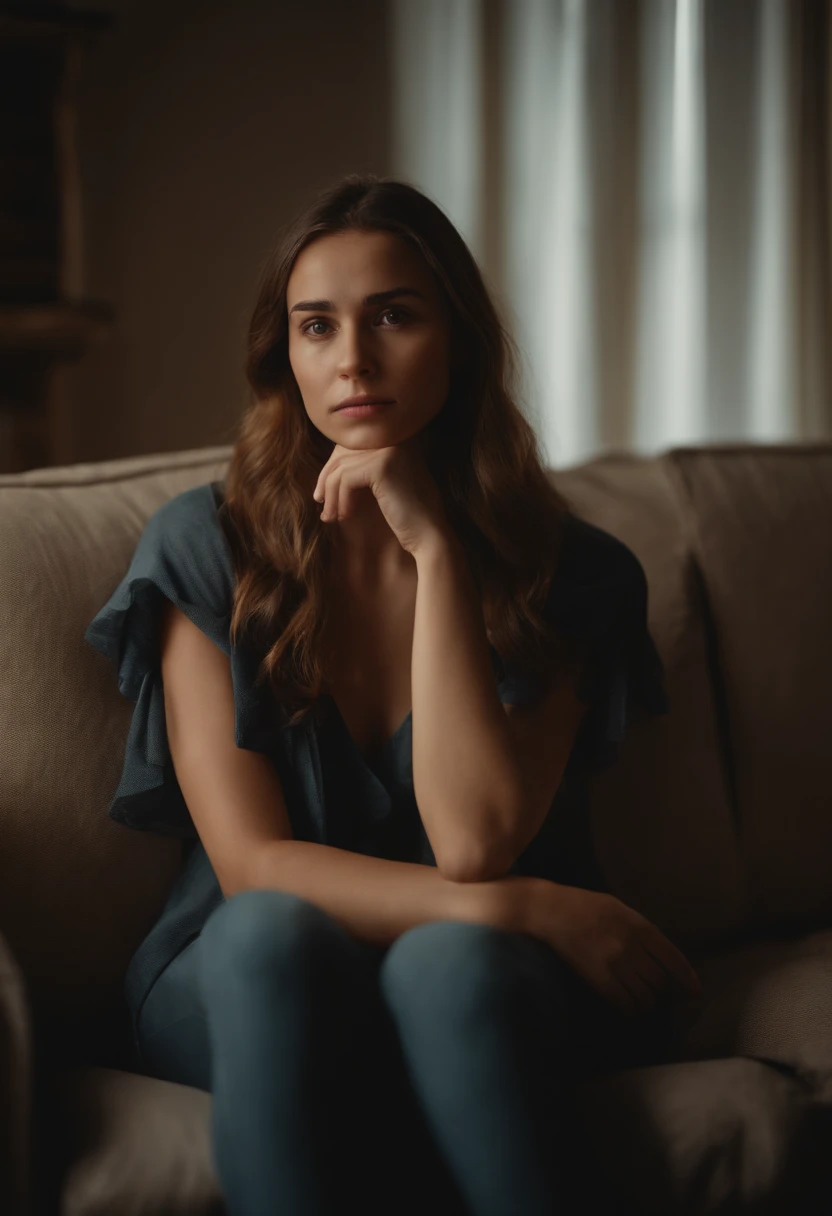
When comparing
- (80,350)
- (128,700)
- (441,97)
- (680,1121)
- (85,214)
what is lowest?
(680,1121)

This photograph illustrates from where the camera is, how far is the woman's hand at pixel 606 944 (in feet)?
3.02

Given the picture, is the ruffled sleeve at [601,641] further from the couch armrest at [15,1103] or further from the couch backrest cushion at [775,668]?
the couch armrest at [15,1103]

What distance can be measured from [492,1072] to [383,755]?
1.21ft

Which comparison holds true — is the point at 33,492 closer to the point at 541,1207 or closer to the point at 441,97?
the point at 541,1207

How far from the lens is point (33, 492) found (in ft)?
3.92

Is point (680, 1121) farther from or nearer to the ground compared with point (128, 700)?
nearer to the ground

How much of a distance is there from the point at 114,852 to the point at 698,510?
2.65 ft

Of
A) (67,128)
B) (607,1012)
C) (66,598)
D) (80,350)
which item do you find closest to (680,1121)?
(607,1012)

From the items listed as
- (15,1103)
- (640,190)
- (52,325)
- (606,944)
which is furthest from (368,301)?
(640,190)

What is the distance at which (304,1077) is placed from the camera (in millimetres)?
750

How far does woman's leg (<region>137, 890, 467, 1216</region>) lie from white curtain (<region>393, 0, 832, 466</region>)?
1.86 m

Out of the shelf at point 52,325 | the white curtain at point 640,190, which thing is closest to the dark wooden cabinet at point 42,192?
the shelf at point 52,325

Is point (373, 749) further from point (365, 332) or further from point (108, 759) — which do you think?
point (365, 332)

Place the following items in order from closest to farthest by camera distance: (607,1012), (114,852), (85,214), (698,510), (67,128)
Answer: (607,1012) → (114,852) → (698,510) → (67,128) → (85,214)
